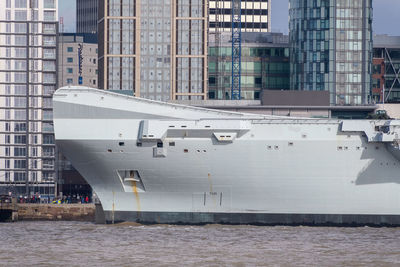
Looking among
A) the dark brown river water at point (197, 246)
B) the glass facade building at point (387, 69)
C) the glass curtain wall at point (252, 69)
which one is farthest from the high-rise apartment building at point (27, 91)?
the dark brown river water at point (197, 246)

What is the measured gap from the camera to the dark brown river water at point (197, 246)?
193 ft

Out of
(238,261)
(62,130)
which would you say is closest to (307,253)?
(238,261)

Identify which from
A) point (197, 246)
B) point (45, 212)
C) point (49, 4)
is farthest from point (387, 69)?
point (197, 246)

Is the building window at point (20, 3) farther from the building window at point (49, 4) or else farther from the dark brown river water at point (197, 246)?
the dark brown river water at point (197, 246)

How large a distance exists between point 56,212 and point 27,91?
173 feet

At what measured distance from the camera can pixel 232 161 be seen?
252 ft

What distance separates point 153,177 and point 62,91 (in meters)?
9.25

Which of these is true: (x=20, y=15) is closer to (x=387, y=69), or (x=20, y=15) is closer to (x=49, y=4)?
(x=49, y=4)

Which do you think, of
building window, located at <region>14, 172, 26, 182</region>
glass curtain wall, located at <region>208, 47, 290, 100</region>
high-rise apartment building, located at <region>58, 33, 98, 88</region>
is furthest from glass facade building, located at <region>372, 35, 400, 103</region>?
building window, located at <region>14, 172, 26, 182</region>

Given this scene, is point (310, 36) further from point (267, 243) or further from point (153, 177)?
point (267, 243)

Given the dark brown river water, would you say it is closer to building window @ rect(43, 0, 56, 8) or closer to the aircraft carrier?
the aircraft carrier

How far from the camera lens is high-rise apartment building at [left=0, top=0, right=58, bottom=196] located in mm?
142875

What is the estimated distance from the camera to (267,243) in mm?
66875

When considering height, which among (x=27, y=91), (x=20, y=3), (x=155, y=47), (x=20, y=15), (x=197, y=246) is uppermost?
(x=20, y=3)
